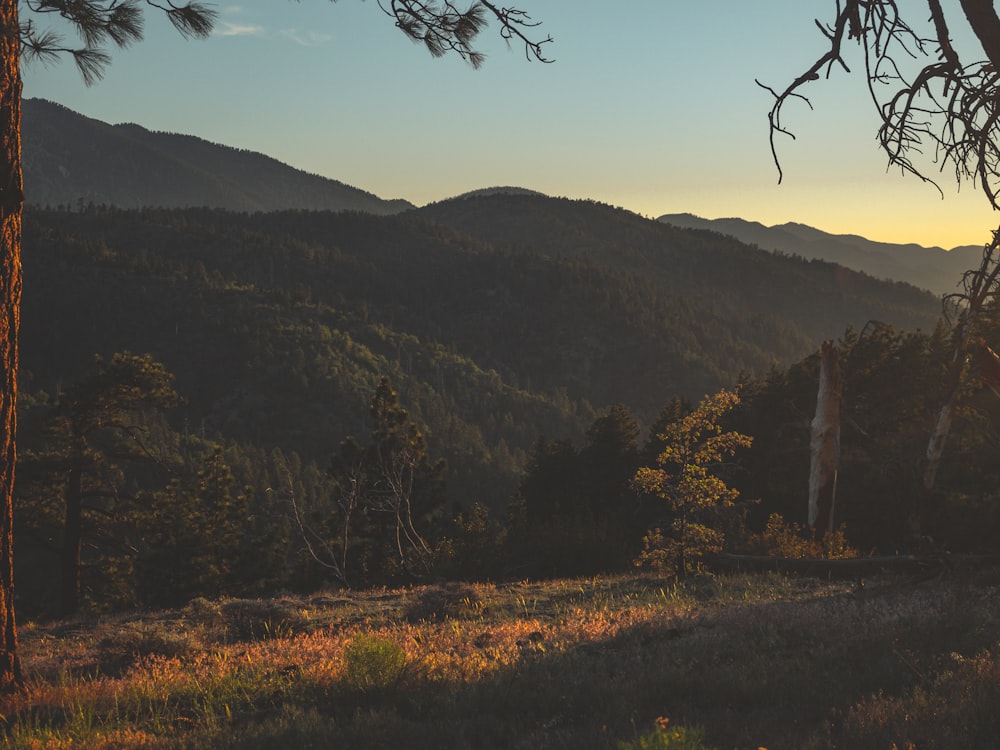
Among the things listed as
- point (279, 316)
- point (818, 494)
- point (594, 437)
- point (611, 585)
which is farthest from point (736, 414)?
point (279, 316)

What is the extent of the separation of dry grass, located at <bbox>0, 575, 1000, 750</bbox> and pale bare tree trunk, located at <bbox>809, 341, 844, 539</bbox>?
1271 centimetres

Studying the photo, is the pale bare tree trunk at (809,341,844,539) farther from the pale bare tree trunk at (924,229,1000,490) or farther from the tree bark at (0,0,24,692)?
the tree bark at (0,0,24,692)

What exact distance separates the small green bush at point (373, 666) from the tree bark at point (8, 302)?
2732 millimetres

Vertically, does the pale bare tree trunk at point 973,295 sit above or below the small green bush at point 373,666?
above

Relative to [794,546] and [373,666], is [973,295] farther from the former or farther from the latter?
[794,546]

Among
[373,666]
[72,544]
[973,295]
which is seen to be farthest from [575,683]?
[72,544]

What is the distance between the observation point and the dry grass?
399 centimetres

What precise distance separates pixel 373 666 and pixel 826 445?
58.9 ft

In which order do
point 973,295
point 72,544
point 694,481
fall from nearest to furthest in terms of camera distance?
point 973,295 → point 694,481 → point 72,544

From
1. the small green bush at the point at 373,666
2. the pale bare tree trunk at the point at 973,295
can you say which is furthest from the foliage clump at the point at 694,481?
the small green bush at the point at 373,666

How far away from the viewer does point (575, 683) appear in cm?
490

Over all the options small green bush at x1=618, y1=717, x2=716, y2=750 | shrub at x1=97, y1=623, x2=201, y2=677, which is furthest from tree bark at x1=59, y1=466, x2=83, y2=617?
small green bush at x1=618, y1=717, x2=716, y2=750

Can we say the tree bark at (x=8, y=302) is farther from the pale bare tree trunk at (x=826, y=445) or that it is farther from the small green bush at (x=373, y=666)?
the pale bare tree trunk at (x=826, y=445)

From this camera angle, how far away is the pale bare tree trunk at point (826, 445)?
790 inches
